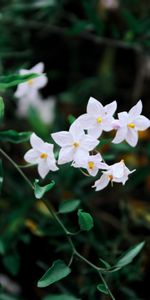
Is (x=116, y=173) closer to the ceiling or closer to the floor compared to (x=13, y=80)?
closer to the floor

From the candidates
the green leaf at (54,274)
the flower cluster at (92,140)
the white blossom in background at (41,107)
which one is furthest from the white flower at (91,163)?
the white blossom in background at (41,107)

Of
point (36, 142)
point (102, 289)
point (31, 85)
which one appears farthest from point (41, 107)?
point (102, 289)

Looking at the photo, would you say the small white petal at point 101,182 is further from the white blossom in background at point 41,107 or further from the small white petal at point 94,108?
the white blossom in background at point 41,107

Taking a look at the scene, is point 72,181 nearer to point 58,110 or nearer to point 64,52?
point 58,110

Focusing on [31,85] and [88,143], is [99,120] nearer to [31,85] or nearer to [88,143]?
[88,143]

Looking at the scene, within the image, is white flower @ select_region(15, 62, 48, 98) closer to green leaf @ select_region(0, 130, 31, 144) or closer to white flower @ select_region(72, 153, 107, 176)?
green leaf @ select_region(0, 130, 31, 144)

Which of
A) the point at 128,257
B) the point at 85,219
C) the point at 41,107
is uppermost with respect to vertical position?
the point at 85,219

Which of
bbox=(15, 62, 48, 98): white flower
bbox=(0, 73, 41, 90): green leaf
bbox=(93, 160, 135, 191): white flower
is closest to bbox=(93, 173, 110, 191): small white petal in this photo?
bbox=(93, 160, 135, 191): white flower
